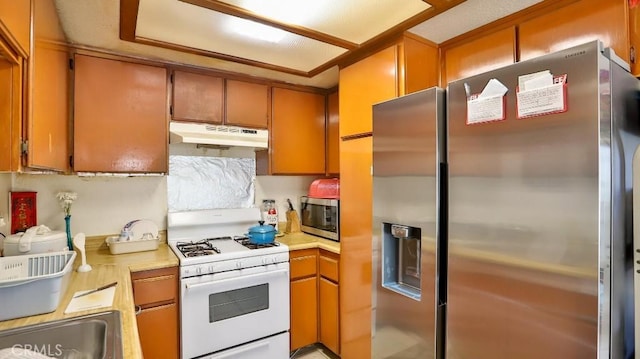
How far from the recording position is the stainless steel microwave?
2.62 metres

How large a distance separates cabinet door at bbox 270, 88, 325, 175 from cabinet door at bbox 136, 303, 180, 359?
1.30 m

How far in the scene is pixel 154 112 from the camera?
2326mm

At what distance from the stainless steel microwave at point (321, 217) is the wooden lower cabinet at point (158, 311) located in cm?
117

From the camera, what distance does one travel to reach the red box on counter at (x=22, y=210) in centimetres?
203

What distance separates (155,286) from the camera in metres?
2.02

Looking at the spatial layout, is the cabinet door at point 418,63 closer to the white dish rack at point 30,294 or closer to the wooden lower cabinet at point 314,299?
the wooden lower cabinet at point 314,299

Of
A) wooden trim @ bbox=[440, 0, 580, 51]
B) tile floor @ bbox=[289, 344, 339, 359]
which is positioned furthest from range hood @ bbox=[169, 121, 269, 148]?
tile floor @ bbox=[289, 344, 339, 359]

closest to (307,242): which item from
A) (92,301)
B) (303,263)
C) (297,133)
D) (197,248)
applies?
(303,263)

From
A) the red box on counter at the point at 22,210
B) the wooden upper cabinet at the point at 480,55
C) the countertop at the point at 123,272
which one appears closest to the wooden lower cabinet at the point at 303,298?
the countertop at the point at 123,272

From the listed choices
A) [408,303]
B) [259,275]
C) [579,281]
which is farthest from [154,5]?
[579,281]

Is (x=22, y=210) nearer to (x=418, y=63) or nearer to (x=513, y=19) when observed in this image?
(x=418, y=63)

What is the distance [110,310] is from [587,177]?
5.65ft

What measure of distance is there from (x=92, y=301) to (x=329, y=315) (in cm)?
162

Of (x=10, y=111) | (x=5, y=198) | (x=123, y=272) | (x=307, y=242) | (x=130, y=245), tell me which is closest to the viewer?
(x=10, y=111)
